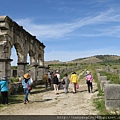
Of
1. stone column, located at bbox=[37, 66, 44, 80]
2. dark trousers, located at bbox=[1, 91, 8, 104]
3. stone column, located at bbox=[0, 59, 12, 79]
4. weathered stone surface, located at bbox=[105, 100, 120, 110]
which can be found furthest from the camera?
stone column, located at bbox=[37, 66, 44, 80]

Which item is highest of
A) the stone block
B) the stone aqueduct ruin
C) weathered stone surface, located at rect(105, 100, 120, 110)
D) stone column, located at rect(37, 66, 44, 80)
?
the stone aqueduct ruin

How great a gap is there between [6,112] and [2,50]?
565cm

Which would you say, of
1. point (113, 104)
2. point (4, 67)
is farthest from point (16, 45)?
point (113, 104)

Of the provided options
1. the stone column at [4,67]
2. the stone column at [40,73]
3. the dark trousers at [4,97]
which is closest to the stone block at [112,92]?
the dark trousers at [4,97]

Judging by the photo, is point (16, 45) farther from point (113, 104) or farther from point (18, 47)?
point (113, 104)

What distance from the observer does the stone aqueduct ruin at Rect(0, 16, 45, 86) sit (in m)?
13.9

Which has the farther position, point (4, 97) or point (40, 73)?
point (40, 73)

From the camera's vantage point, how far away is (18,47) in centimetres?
1741

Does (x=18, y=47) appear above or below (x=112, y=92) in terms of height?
above

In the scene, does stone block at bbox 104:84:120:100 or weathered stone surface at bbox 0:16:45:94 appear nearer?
stone block at bbox 104:84:120:100

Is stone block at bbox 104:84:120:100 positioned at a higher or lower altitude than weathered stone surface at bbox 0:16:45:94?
lower

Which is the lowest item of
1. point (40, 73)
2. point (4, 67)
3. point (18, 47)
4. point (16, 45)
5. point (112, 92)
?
point (112, 92)

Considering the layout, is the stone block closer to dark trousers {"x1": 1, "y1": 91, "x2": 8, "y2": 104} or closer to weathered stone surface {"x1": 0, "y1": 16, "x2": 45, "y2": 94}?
dark trousers {"x1": 1, "y1": 91, "x2": 8, "y2": 104}

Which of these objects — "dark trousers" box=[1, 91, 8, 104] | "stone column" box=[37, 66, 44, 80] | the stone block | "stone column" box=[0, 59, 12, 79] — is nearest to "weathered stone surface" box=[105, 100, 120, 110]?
the stone block
